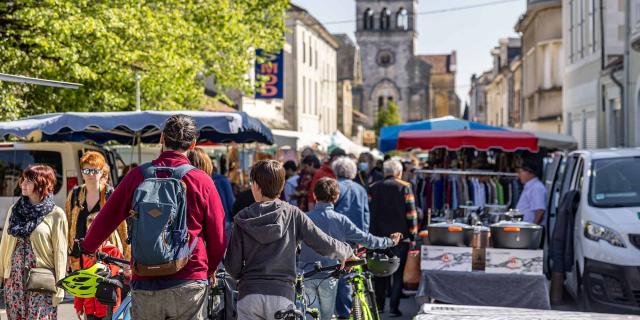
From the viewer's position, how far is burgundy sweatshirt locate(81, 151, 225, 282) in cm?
529

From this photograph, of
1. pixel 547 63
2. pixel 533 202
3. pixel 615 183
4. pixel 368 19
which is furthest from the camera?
pixel 368 19

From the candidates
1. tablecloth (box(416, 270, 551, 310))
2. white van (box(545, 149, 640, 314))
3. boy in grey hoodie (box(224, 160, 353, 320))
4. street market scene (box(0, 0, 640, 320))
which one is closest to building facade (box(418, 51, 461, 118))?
street market scene (box(0, 0, 640, 320))

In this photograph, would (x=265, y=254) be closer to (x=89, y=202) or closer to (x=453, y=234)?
(x=89, y=202)

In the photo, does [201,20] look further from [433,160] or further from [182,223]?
[182,223]

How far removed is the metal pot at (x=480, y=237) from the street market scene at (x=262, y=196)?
0.08ft

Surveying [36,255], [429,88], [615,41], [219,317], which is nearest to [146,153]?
[615,41]

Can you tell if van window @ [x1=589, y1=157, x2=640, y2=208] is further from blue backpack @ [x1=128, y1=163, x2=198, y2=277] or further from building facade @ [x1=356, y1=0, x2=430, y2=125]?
building facade @ [x1=356, y1=0, x2=430, y2=125]

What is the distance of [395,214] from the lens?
11.3 meters

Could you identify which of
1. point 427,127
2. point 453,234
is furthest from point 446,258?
point 427,127

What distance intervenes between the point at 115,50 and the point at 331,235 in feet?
43.5

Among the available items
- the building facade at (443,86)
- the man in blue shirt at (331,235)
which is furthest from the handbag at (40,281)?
the building facade at (443,86)

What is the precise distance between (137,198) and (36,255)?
249 cm

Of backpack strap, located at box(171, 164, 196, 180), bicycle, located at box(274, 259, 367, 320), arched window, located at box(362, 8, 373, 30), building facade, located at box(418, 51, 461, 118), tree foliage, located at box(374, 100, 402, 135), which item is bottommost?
bicycle, located at box(274, 259, 367, 320)

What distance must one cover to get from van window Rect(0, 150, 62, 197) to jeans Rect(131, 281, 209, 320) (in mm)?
8448
